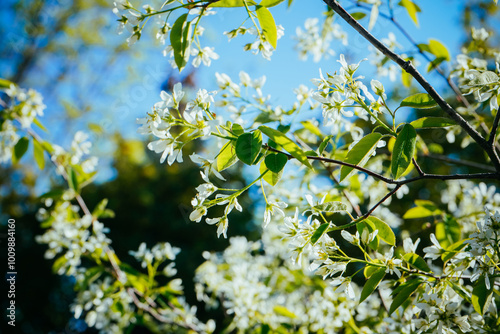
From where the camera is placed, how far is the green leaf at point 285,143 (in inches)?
25.3

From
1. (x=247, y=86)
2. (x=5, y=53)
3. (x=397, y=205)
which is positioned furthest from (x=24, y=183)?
(x=247, y=86)

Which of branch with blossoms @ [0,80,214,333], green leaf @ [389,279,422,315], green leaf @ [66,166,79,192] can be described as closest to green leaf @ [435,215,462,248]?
green leaf @ [389,279,422,315]

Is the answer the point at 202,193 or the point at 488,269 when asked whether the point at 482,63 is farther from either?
the point at 202,193

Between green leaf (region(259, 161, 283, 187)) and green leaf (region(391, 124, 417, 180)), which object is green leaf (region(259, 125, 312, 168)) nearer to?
green leaf (region(259, 161, 283, 187))

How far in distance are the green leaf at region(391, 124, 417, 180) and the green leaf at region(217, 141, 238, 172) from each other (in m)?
0.30

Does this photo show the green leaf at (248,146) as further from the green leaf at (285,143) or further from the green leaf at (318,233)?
the green leaf at (318,233)

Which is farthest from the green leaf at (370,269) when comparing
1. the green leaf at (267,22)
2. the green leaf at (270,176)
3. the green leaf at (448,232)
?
the green leaf at (267,22)

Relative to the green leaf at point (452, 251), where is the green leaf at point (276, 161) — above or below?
above

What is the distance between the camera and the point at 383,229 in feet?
2.31

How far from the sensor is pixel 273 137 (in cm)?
66

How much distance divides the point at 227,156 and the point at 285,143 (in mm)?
117

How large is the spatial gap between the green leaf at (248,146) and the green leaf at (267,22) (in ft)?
0.82

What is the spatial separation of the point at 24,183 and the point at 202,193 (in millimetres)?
7888

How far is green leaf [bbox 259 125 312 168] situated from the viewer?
25.3 inches
